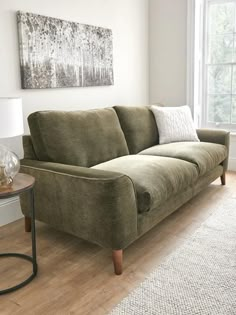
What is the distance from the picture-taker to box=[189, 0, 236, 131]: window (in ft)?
13.6

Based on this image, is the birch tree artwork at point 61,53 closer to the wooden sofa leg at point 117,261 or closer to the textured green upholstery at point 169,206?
the textured green upholstery at point 169,206

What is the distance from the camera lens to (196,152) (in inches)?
118

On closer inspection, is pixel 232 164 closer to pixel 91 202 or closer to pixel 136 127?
pixel 136 127

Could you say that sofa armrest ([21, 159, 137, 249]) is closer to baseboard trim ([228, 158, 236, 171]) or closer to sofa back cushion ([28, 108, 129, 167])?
sofa back cushion ([28, 108, 129, 167])

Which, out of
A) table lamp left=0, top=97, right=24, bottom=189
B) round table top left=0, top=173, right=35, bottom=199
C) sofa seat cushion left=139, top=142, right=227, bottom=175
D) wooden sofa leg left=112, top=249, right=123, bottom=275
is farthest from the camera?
sofa seat cushion left=139, top=142, right=227, bottom=175

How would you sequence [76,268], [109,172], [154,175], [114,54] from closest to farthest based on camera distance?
[109,172] → [76,268] → [154,175] → [114,54]

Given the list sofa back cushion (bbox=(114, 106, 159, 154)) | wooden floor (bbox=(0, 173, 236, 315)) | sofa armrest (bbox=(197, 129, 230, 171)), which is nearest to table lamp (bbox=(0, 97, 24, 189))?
wooden floor (bbox=(0, 173, 236, 315))

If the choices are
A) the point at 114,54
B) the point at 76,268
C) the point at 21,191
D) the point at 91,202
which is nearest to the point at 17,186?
the point at 21,191

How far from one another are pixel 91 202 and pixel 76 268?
17.4 inches

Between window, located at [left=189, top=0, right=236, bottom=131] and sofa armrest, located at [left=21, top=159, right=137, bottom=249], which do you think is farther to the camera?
window, located at [left=189, top=0, right=236, bottom=131]

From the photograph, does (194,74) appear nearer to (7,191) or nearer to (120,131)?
(120,131)

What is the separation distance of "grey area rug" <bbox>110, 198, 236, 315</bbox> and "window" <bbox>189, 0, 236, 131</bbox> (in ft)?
7.28

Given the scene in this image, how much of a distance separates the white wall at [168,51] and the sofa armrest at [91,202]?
2.55 meters

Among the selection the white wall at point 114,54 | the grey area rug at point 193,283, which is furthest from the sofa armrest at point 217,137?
the grey area rug at point 193,283
